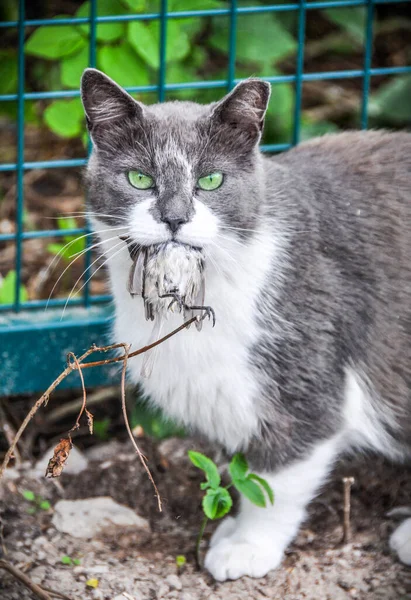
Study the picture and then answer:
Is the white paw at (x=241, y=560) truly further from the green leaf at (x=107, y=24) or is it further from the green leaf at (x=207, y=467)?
the green leaf at (x=107, y=24)

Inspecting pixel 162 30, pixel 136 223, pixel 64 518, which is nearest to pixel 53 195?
pixel 162 30

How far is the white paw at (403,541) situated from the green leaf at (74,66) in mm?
1600

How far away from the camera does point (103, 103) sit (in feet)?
7.04

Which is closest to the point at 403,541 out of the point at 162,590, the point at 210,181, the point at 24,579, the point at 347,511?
the point at 347,511

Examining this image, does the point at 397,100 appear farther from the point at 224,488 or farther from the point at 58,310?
the point at 224,488

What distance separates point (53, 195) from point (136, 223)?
204 centimetres

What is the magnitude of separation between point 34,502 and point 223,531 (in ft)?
1.79

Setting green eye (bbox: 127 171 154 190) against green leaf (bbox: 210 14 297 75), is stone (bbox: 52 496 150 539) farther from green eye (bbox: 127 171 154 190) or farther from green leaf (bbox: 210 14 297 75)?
green leaf (bbox: 210 14 297 75)

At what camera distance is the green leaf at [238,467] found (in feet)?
7.68

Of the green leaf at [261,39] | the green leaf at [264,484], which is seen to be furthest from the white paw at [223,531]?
the green leaf at [261,39]

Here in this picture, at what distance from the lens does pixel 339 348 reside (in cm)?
238

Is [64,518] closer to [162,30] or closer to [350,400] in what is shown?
[350,400]

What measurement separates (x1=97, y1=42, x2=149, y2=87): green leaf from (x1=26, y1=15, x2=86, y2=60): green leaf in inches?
3.2

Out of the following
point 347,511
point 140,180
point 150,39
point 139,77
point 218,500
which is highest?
point 150,39
